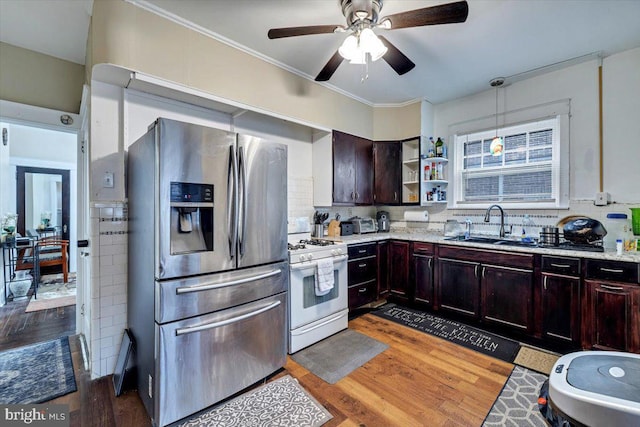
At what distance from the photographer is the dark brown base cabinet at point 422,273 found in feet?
11.2

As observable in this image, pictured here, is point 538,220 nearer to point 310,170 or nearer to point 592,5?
point 592,5

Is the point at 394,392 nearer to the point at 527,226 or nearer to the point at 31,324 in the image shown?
the point at 527,226

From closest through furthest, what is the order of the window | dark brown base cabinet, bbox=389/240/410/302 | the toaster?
the window < dark brown base cabinet, bbox=389/240/410/302 < the toaster

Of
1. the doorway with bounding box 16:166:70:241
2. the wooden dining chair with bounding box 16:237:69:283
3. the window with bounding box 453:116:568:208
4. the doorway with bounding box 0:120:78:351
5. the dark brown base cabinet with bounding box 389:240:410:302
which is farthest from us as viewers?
the doorway with bounding box 16:166:70:241

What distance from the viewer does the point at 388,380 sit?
2.16 metres

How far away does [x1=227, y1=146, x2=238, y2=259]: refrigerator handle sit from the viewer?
193 centimetres

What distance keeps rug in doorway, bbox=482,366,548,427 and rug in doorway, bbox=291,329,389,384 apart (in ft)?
3.15

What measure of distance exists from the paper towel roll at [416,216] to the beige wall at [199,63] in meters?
1.72

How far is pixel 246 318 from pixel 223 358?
29 cm

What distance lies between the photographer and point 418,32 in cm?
240

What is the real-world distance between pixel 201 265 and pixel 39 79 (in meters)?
2.72

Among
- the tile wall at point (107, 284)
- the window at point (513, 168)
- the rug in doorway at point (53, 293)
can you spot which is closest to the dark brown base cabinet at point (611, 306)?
the window at point (513, 168)

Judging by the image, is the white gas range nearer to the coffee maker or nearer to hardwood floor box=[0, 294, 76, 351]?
the coffee maker

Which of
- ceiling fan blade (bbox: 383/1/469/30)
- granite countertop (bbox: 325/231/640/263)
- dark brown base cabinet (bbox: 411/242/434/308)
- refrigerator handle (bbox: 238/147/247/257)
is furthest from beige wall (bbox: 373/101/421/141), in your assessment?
refrigerator handle (bbox: 238/147/247/257)
